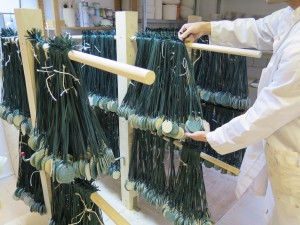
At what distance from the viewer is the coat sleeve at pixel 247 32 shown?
44.9 inches

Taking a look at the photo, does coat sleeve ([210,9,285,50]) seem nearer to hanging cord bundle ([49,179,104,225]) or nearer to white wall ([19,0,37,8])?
hanging cord bundle ([49,179,104,225])

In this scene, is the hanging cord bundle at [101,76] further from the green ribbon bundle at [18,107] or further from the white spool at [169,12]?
the white spool at [169,12]

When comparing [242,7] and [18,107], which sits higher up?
→ [242,7]

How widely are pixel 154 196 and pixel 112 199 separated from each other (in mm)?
477

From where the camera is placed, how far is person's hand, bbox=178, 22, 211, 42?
1.12 metres

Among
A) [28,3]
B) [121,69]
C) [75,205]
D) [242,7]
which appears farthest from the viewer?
[242,7]

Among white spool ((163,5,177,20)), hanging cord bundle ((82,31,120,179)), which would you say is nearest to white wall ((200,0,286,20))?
white spool ((163,5,177,20))

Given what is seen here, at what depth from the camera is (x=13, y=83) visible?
1.12 meters

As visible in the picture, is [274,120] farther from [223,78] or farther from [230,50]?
[223,78]

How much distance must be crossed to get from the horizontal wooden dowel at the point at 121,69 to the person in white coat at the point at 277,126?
0.44m

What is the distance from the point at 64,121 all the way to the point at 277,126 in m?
0.73

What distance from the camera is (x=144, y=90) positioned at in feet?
4.09

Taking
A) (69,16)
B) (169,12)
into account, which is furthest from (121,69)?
(169,12)

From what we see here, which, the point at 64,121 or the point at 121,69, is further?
the point at 64,121
